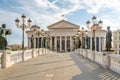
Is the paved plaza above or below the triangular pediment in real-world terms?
below

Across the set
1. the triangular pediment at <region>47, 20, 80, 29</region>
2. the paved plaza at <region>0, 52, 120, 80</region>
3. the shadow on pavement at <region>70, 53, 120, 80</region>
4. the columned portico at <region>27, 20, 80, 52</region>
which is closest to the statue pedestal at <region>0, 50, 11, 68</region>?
the paved plaza at <region>0, 52, 120, 80</region>

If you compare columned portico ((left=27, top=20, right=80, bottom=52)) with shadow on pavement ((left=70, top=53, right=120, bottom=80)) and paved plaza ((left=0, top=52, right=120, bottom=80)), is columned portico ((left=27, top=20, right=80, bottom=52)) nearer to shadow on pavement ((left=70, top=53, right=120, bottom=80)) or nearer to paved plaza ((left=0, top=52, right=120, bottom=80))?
paved plaza ((left=0, top=52, right=120, bottom=80))

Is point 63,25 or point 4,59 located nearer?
point 4,59

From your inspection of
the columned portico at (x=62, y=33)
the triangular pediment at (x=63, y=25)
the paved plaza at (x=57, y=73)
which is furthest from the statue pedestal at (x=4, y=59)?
the triangular pediment at (x=63, y=25)

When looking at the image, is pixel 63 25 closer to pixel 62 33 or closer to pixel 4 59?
pixel 62 33

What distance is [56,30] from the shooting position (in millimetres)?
118938

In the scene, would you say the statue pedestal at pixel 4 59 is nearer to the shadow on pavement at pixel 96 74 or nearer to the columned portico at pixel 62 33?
the shadow on pavement at pixel 96 74

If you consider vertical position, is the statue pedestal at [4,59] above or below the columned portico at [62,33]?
below

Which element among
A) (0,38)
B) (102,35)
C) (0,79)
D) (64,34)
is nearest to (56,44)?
(64,34)

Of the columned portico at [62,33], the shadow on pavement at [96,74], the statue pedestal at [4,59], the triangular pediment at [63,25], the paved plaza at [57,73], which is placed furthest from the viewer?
the triangular pediment at [63,25]

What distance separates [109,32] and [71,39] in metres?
99.2

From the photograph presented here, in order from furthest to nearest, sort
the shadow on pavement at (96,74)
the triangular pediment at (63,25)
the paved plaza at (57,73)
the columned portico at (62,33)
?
the triangular pediment at (63,25)
the columned portico at (62,33)
the paved plaza at (57,73)
the shadow on pavement at (96,74)

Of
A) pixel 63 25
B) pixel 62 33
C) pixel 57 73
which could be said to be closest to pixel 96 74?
pixel 57 73

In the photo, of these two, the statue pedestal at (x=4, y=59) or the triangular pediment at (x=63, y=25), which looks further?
the triangular pediment at (x=63, y=25)
